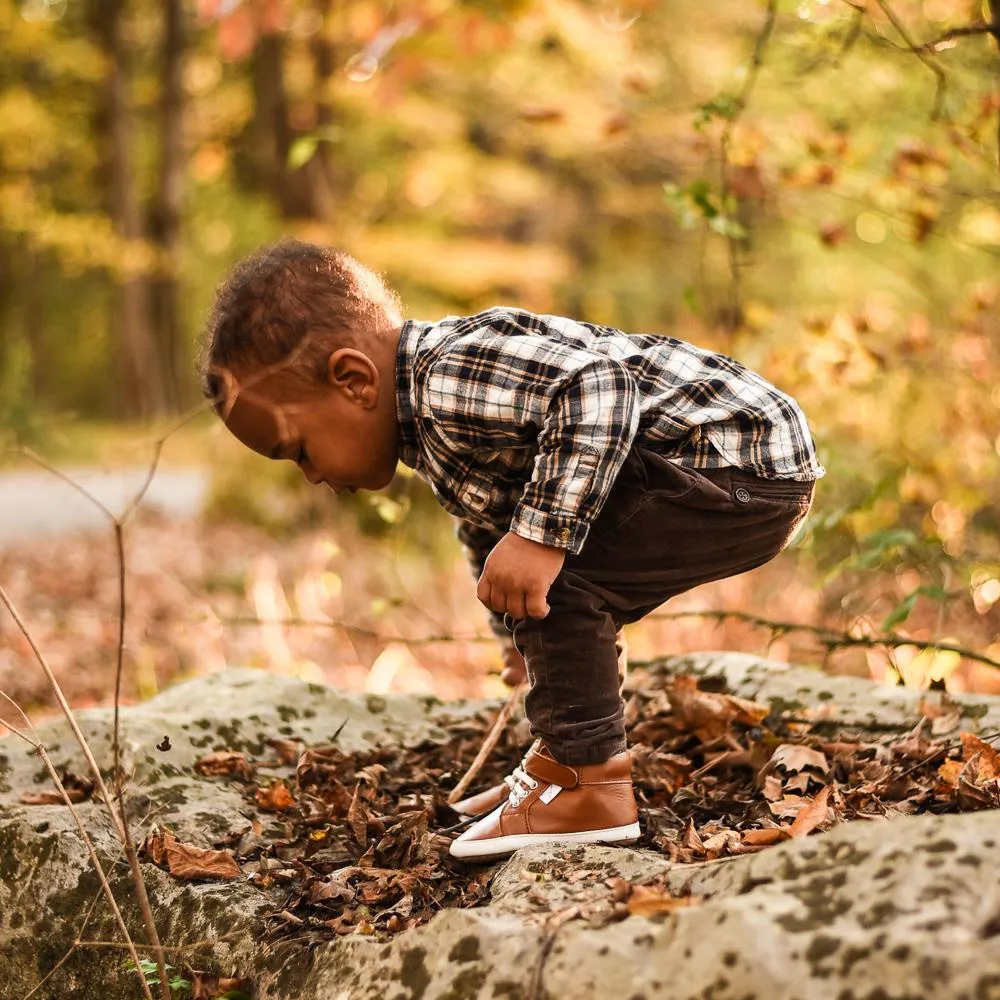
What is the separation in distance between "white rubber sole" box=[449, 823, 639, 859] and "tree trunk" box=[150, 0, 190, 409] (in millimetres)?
15894

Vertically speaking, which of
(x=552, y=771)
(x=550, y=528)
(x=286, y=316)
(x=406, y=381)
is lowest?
(x=552, y=771)

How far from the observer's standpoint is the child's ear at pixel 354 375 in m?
2.31

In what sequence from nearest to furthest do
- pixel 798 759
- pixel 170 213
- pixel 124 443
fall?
pixel 798 759, pixel 124 443, pixel 170 213

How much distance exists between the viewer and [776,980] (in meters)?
1.39

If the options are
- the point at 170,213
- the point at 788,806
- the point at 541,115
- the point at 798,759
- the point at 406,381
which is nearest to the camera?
the point at 788,806

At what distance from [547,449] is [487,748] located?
903mm

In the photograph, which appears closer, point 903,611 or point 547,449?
point 547,449

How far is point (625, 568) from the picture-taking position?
7.75ft

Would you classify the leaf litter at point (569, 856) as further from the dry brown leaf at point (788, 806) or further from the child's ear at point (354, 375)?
the child's ear at point (354, 375)

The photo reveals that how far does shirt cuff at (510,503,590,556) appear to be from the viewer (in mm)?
2166

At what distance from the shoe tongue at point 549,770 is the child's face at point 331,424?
70 cm

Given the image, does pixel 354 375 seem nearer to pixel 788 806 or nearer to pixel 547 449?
pixel 547 449

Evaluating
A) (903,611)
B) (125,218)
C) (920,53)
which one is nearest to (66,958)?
(903,611)

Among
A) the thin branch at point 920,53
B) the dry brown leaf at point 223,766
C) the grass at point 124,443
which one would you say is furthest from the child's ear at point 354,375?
the grass at point 124,443
